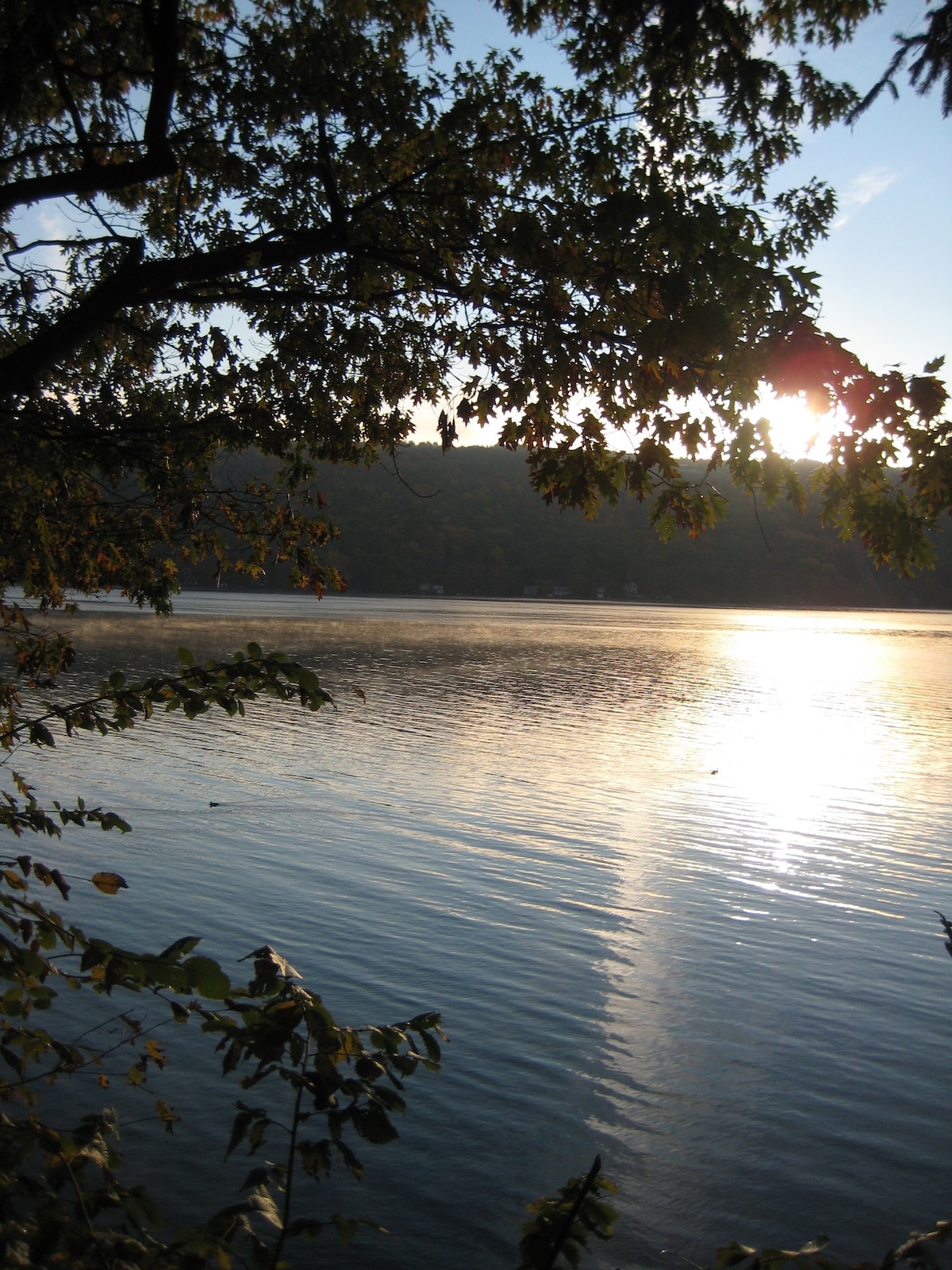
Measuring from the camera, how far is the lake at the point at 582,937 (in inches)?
250

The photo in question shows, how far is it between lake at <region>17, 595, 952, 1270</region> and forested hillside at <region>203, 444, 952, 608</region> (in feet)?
355

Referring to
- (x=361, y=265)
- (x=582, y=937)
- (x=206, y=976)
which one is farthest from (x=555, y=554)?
(x=206, y=976)

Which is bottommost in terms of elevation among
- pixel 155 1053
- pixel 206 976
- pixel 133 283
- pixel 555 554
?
pixel 155 1053

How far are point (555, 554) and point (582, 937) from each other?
129m

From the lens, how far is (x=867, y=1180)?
21.2 ft

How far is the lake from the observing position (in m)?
6.36

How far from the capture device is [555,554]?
13900 cm

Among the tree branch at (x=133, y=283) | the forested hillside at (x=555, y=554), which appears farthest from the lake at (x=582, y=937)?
the forested hillside at (x=555, y=554)

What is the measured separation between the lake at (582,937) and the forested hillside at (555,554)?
4264 inches

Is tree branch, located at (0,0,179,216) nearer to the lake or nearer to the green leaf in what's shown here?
the green leaf

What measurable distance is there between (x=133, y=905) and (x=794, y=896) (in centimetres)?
729

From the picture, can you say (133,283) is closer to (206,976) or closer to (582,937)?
(206,976)

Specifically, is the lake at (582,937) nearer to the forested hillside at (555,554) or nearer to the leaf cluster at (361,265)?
the leaf cluster at (361,265)

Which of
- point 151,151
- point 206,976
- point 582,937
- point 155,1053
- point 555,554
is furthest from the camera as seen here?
point 555,554
